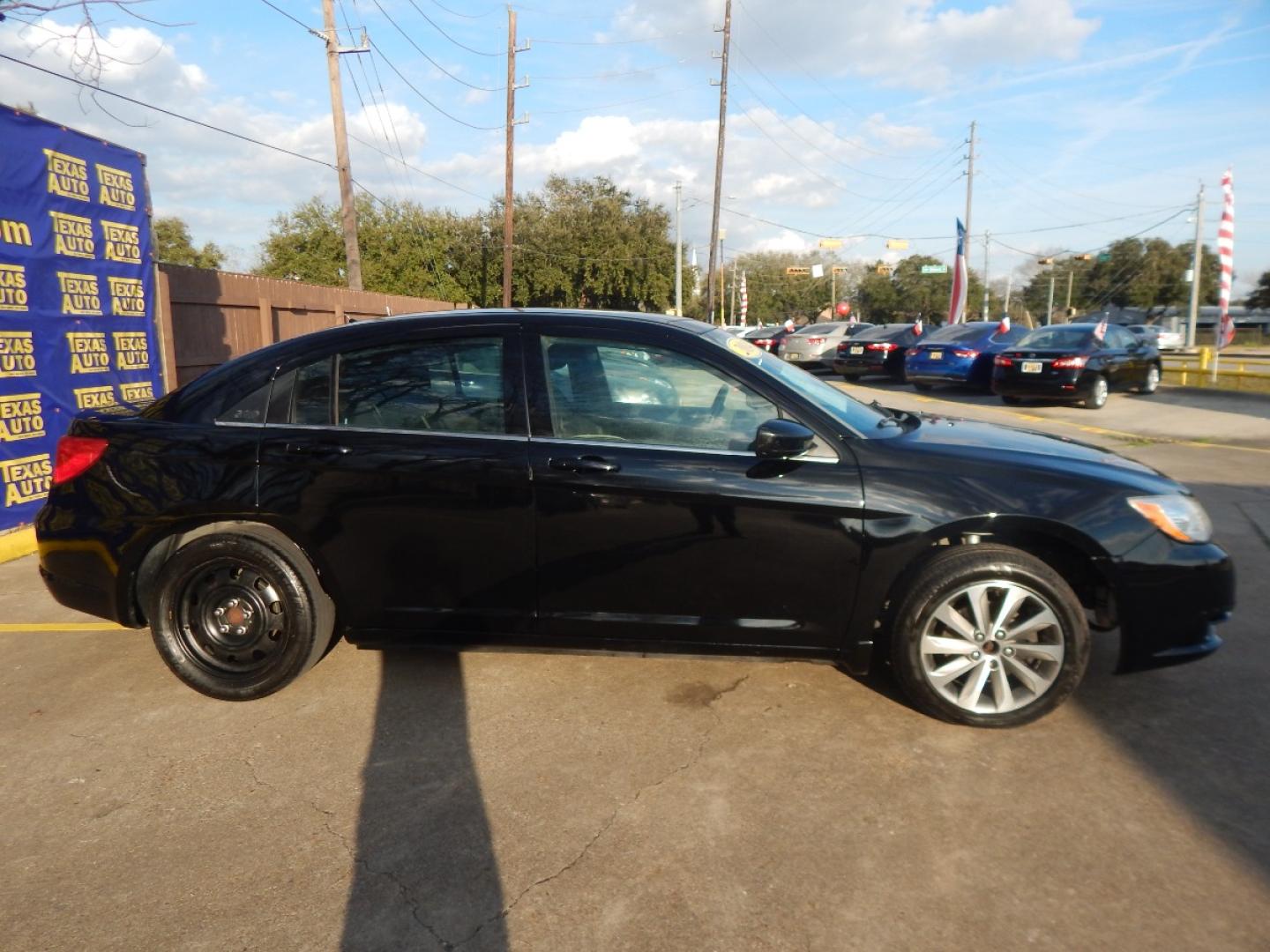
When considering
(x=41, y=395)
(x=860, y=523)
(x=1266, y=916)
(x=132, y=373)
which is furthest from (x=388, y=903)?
(x=132, y=373)

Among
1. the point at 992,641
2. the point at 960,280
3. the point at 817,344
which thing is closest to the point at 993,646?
the point at 992,641

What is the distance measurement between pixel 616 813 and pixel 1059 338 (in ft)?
48.7

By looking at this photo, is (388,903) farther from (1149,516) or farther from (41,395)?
(41,395)

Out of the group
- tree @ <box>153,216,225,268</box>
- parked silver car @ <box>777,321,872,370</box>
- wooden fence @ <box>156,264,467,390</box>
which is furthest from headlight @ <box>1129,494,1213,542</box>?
tree @ <box>153,216,225,268</box>

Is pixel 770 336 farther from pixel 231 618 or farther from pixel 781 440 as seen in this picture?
pixel 231 618

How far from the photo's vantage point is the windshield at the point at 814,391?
3.58 m

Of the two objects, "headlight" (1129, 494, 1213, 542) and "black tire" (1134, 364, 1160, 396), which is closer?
"headlight" (1129, 494, 1213, 542)

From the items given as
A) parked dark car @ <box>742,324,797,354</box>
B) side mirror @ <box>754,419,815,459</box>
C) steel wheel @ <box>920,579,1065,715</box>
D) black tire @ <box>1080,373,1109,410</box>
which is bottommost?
steel wheel @ <box>920,579,1065,715</box>

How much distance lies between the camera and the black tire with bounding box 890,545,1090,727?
3279 mm

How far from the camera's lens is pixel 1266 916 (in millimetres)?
2340

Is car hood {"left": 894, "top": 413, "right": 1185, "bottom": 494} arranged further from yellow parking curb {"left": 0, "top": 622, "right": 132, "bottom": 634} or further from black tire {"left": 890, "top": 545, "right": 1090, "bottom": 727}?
yellow parking curb {"left": 0, "top": 622, "right": 132, "bottom": 634}

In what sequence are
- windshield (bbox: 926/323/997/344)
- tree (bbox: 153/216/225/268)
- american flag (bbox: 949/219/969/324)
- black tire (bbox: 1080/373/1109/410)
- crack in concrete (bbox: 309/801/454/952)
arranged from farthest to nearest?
tree (bbox: 153/216/225/268) → american flag (bbox: 949/219/969/324) → windshield (bbox: 926/323/997/344) → black tire (bbox: 1080/373/1109/410) → crack in concrete (bbox: 309/801/454/952)

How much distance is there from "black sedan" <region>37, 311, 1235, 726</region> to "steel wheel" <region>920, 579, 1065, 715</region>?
1cm

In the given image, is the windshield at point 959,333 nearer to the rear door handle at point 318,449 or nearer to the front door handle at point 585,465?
the front door handle at point 585,465
